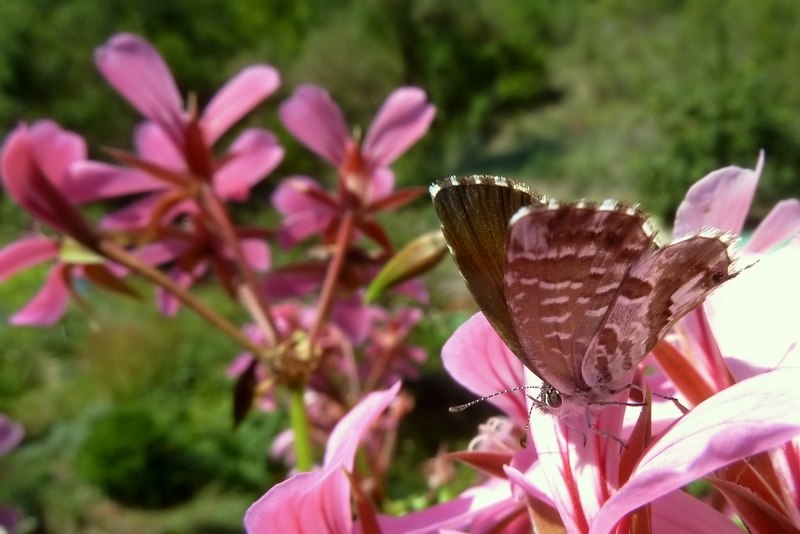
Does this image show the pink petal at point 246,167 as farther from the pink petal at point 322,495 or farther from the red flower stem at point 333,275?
the pink petal at point 322,495

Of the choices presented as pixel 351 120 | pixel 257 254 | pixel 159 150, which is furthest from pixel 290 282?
pixel 351 120

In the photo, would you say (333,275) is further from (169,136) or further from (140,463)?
(140,463)

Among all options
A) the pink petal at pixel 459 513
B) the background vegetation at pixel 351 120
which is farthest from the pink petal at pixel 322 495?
the background vegetation at pixel 351 120

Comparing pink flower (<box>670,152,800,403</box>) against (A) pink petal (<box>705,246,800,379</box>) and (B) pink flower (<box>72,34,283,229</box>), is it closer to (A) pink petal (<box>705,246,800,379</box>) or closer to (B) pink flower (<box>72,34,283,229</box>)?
(A) pink petal (<box>705,246,800,379</box>)

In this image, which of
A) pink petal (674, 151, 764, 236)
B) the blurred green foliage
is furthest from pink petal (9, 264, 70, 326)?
the blurred green foliage

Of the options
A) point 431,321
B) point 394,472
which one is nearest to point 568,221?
point 394,472

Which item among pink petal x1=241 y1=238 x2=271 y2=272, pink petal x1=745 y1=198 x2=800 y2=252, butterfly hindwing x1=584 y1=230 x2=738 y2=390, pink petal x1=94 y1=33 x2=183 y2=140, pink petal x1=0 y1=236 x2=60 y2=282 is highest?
pink petal x1=94 y1=33 x2=183 y2=140
